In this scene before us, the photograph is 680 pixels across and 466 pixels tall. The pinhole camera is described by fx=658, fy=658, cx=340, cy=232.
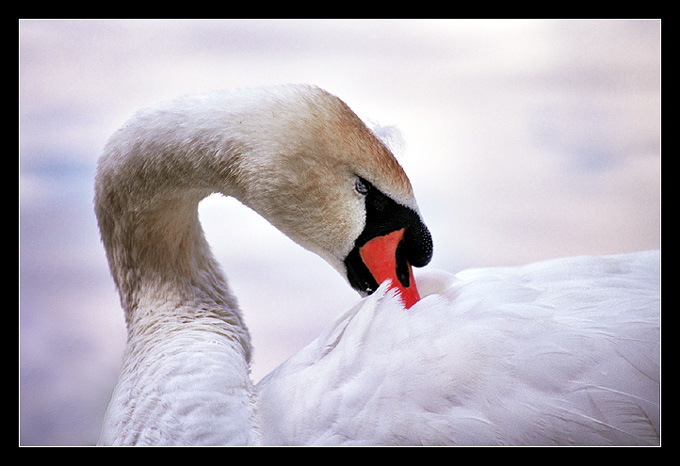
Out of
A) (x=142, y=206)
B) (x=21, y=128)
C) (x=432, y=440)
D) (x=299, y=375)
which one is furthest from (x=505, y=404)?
(x=21, y=128)

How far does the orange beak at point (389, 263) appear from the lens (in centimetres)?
144

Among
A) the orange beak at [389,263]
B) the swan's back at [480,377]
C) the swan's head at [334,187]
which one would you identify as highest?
the swan's head at [334,187]

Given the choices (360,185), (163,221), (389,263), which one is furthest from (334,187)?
(163,221)

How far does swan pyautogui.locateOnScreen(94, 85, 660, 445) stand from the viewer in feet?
4.00

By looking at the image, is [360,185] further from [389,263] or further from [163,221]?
[163,221]

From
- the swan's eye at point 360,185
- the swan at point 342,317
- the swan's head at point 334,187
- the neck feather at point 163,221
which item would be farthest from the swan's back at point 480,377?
the neck feather at point 163,221

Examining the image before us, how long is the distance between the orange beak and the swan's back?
0.26ft

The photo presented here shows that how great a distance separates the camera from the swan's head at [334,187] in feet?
4.55

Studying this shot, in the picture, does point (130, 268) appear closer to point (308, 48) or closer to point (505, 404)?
point (308, 48)

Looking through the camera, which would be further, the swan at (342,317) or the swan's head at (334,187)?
the swan's head at (334,187)

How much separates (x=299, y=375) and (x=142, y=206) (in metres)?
0.53

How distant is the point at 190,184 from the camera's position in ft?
4.78

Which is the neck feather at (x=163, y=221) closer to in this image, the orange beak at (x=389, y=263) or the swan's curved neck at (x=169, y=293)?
the swan's curved neck at (x=169, y=293)

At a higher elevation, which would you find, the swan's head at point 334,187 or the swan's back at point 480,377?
the swan's head at point 334,187
